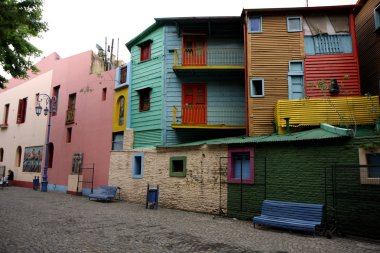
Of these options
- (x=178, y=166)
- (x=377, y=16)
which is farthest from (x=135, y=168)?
(x=377, y=16)

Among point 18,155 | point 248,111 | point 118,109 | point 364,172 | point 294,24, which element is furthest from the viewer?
point 18,155

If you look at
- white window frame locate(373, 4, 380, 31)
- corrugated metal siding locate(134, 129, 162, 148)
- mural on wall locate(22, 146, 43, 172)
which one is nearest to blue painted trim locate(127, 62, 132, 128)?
corrugated metal siding locate(134, 129, 162, 148)

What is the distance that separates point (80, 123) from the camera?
2231cm

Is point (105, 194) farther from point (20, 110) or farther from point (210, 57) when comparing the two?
point (20, 110)

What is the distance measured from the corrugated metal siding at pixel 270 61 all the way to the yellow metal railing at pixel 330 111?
1318mm

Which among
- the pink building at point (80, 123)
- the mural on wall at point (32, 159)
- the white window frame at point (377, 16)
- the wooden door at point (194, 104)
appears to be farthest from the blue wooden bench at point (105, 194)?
the white window frame at point (377, 16)

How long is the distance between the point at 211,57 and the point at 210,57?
6 centimetres

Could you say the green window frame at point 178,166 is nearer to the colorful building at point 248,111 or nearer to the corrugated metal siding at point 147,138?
the colorful building at point 248,111

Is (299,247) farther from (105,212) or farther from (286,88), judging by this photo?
(286,88)

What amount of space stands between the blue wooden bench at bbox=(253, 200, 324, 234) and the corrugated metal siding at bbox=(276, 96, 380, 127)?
4.66 m

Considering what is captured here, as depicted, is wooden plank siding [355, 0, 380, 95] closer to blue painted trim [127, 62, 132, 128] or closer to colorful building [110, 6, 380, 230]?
colorful building [110, 6, 380, 230]

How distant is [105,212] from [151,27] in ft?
36.7

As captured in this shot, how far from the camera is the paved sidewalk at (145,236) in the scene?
738 cm

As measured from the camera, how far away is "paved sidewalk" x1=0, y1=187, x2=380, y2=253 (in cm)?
738
